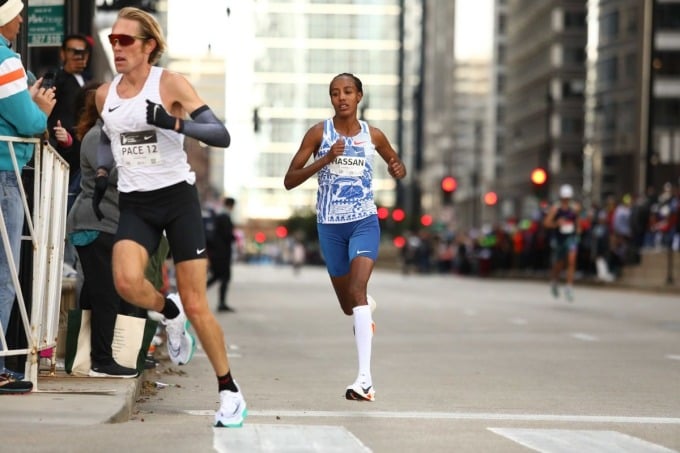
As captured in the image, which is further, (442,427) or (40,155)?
(40,155)

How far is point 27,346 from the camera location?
9336 mm

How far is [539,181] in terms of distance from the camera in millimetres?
33188

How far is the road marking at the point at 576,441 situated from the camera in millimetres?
7492

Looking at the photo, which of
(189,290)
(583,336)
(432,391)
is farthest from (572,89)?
(189,290)

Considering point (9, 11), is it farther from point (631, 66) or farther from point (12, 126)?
point (631, 66)

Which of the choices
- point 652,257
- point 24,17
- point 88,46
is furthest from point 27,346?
point 652,257

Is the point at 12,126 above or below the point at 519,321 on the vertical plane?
above

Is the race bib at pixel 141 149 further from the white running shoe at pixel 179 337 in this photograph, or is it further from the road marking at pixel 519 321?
the road marking at pixel 519 321

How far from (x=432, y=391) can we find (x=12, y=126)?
343 cm

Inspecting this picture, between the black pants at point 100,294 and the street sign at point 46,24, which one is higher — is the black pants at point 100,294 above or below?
below

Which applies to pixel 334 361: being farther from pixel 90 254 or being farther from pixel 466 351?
pixel 90 254

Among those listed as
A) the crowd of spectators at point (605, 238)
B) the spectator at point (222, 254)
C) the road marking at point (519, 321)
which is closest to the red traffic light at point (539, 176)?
the crowd of spectators at point (605, 238)

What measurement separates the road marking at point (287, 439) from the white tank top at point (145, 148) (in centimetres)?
130

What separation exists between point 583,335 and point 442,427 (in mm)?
9334
